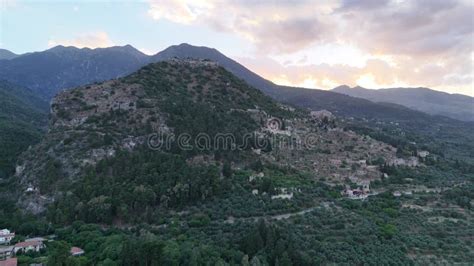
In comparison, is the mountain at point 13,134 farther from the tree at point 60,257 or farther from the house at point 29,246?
the tree at point 60,257

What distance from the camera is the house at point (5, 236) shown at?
36.3 metres

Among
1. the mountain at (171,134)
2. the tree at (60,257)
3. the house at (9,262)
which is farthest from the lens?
the mountain at (171,134)

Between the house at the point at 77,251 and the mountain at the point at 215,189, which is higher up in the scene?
the mountain at the point at 215,189

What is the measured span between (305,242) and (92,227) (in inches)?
819

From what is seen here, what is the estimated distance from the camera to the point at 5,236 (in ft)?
121

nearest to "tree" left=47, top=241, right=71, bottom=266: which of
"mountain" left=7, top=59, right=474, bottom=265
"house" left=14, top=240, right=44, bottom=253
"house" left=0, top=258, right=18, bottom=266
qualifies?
"mountain" left=7, top=59, right=474, bottom=265

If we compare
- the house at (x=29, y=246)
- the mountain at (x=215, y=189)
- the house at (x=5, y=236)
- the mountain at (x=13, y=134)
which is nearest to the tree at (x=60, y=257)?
the mountain at (x=215, y=189)

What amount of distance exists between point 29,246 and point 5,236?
4905 millimetres

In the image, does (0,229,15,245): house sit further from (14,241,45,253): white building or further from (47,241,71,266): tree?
(47,241,71,266): tree

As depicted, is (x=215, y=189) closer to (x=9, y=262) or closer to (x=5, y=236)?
(x=5, y=236)

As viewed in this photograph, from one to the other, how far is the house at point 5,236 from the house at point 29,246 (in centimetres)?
308

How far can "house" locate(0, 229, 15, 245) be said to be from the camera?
36.3 m

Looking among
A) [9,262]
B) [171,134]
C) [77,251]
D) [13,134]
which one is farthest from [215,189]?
[13,134]

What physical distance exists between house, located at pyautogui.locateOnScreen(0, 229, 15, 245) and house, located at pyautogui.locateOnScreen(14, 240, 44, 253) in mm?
3081
